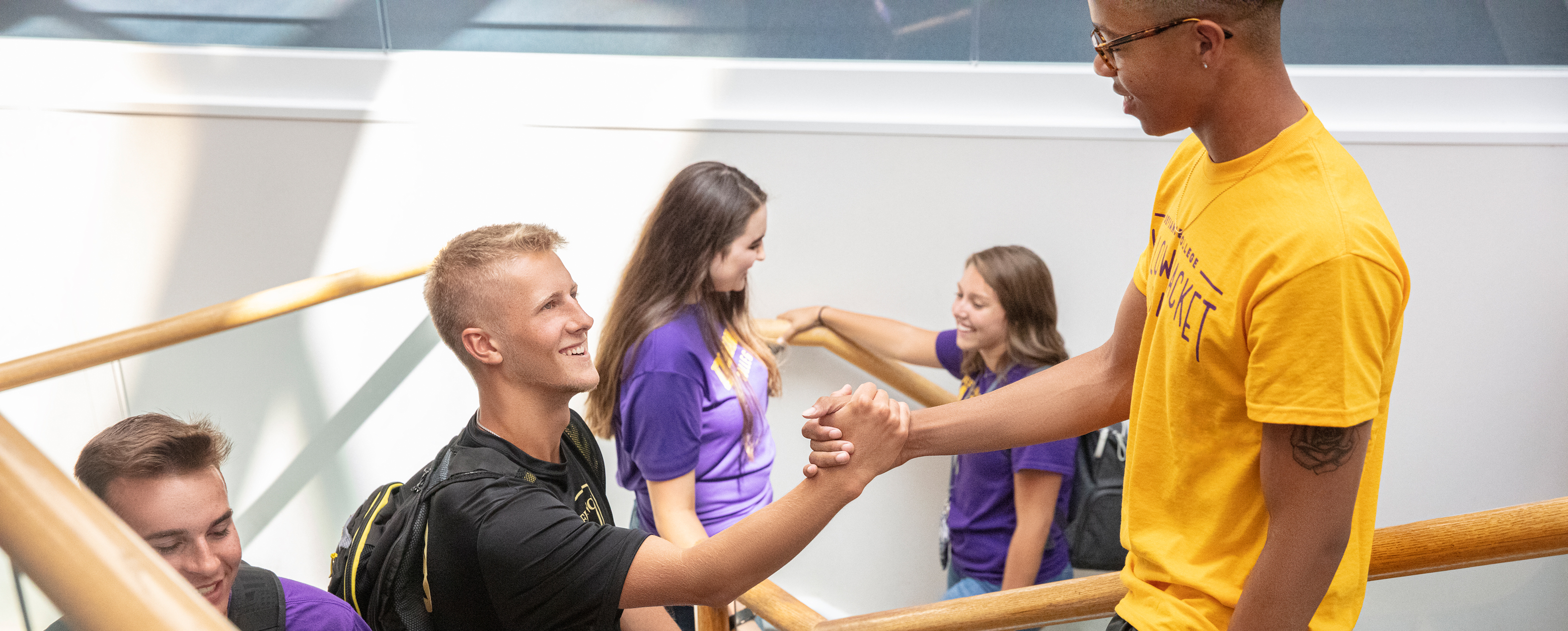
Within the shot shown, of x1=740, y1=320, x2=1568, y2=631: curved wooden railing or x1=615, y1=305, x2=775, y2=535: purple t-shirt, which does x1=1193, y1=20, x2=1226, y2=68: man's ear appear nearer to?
x1=740, y1=320, x2=1568, y2=631: curved wooden railing

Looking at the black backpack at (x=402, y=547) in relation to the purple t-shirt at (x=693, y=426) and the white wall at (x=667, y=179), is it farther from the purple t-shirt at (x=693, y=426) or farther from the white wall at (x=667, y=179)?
the white wall at (x=667, y=179)

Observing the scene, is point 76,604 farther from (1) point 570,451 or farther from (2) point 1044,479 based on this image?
(2) point 1044,479

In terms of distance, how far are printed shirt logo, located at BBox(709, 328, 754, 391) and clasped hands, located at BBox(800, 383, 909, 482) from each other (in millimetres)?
819

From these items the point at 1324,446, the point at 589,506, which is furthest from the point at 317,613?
the point at 1324,446

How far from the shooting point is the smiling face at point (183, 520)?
1357 millimetres

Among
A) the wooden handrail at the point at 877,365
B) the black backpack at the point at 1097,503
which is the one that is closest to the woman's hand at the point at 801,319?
the wooden handrail at the point at 877,365

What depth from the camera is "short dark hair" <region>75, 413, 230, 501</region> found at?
1.37m

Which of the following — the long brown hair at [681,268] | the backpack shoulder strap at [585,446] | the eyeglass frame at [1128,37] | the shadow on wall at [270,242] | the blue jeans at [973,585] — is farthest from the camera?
the shadow on wall at [270,242]

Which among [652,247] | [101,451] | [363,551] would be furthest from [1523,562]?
[101,451]

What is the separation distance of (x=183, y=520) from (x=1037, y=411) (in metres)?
1.26

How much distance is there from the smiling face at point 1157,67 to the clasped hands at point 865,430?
1.92 feet

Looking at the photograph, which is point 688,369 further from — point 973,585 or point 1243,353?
point 1243,353

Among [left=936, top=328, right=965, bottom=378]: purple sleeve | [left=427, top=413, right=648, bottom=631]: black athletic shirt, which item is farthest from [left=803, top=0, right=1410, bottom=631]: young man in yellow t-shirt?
[left=936, top=328, right=965, bottom=378]: purple sleeve

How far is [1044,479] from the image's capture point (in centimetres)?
242
